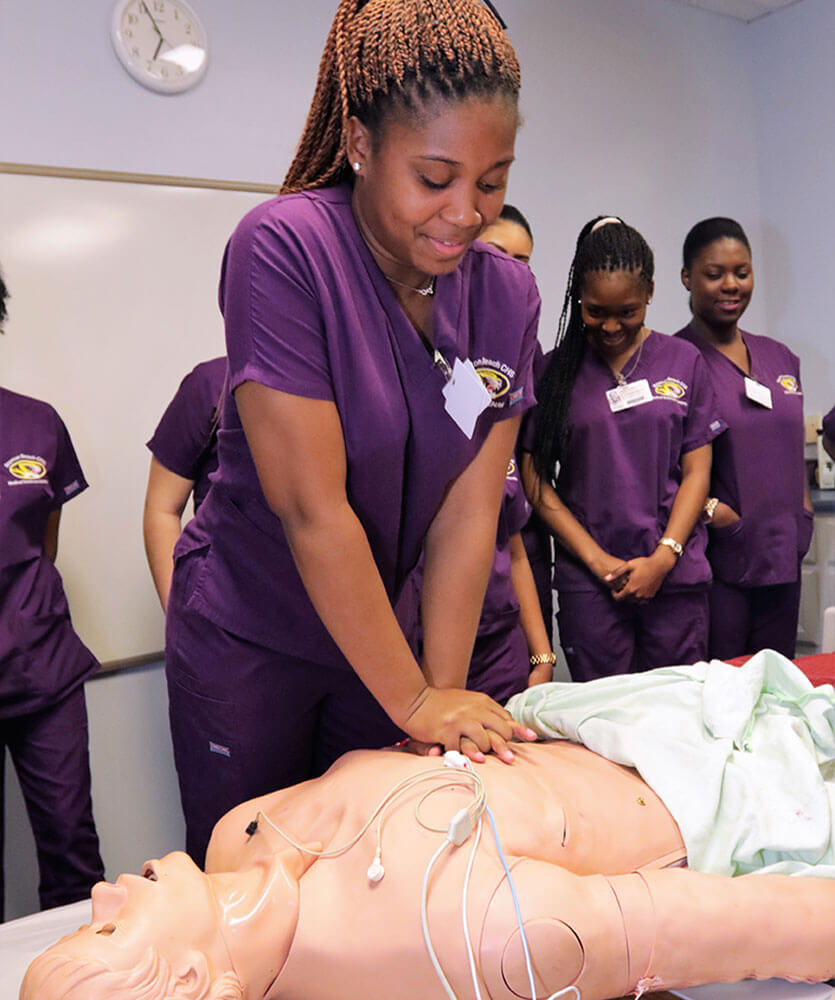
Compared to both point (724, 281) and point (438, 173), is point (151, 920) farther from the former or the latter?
point (724, 281)

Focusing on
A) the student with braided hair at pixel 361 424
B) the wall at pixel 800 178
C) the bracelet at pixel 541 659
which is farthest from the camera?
the wall at pixel 800 178

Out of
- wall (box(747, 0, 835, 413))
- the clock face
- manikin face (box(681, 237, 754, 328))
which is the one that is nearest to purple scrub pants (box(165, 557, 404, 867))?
the clock face

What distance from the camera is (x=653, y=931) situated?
3.23 feet

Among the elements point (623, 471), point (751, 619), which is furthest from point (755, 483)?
point (623, 471)

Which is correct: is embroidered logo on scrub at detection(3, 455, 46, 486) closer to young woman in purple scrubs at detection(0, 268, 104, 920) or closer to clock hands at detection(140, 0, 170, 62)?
young woman in purple scrubs at detection(0, 268, 104, 920)

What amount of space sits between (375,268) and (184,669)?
0.56 meters

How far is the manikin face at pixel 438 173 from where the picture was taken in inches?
38.4

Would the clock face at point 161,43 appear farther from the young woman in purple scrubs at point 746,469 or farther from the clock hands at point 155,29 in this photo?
the young woman in purple scrubs at point 746,469

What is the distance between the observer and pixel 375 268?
1123 millimetres

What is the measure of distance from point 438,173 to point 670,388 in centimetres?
154

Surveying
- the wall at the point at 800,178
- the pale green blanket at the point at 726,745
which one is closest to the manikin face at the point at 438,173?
the pale green blanket at the point at 726,745

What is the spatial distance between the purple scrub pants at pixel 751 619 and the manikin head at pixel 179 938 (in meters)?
1.79

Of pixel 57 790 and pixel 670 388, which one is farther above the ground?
pixel 670 388

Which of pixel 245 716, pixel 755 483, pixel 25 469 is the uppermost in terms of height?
pixel 25 469
